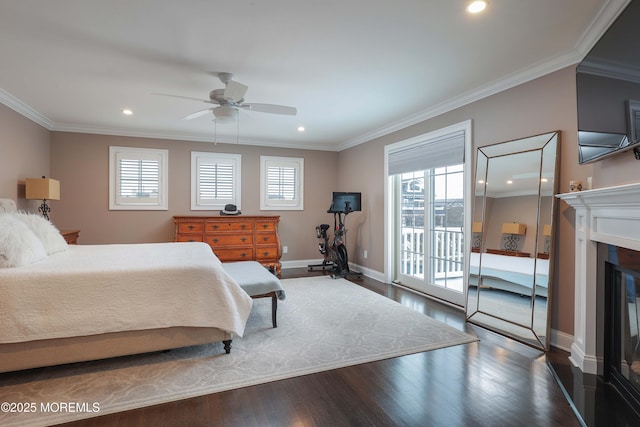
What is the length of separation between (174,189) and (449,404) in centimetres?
527

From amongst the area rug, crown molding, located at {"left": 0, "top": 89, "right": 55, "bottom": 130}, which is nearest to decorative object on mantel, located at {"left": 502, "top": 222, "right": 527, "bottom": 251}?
the area rug

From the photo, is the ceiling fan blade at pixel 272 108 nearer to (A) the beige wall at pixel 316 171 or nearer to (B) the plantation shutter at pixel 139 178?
(A) the beige wall at pixel 316 171

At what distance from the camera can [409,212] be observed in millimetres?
4852

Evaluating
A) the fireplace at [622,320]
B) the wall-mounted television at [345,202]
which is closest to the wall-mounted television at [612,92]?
the fireplace at [622,320]

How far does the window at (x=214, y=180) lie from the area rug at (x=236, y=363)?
2.78 meters

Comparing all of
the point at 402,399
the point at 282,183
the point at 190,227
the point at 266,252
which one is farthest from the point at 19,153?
the point at 402,399

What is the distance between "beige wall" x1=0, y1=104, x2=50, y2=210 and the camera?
12.3 feet

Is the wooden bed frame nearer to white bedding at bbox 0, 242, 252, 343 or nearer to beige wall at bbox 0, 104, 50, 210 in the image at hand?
white bedding at bbox 0, 242, 252, 343

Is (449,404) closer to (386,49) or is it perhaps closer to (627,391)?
(627,391)

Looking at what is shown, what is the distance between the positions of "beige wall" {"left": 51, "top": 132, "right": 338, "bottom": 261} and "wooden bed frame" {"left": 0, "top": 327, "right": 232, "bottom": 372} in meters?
3.51

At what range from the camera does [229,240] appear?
17.9ft

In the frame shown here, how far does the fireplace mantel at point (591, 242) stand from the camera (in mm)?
1932

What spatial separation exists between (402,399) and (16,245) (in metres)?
2.91

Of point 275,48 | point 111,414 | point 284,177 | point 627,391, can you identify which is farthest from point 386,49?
point 284,177
